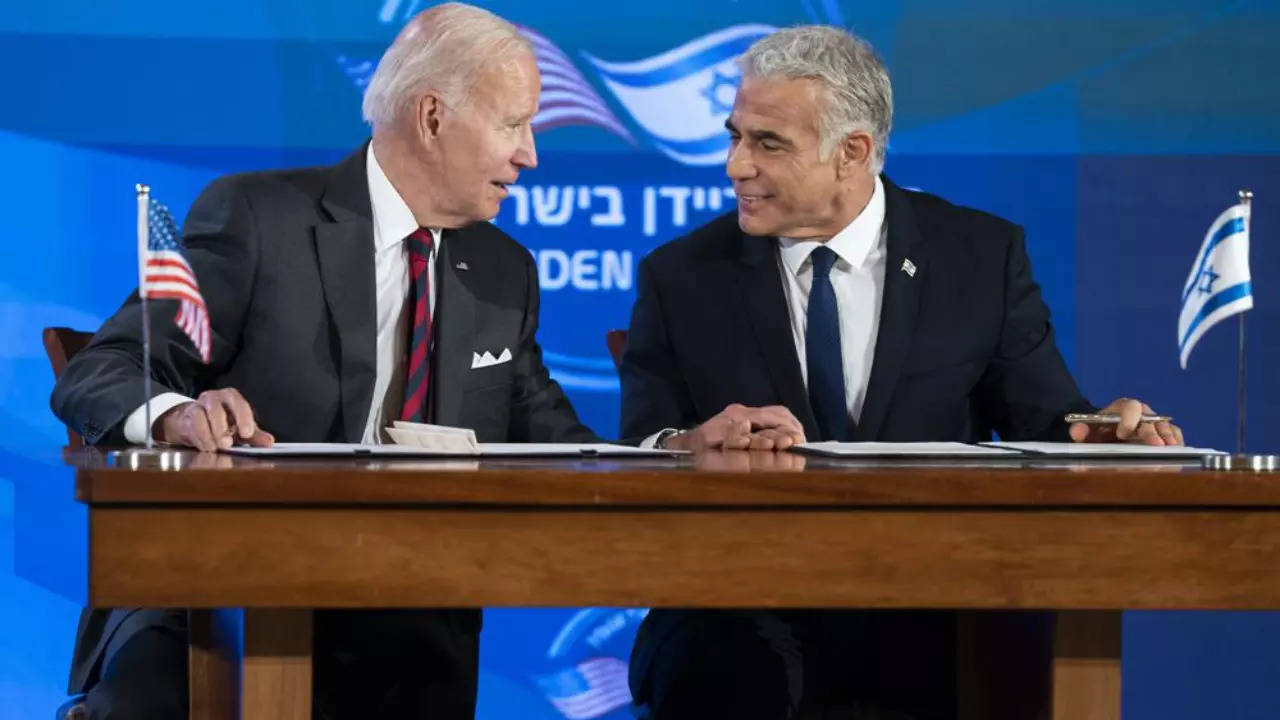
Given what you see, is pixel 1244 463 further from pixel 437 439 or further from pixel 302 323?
pixel 302 323

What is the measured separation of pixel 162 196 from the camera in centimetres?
390

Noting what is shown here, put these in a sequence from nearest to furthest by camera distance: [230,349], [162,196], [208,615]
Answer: [208,615] < [230,349] < [162,196]

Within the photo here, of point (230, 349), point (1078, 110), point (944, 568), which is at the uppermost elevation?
point (1078, 110)

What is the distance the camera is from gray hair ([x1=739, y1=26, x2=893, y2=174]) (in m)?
2.93

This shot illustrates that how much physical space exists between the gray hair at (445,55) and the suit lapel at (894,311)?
696 mm

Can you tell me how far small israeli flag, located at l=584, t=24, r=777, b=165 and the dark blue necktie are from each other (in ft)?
4.26

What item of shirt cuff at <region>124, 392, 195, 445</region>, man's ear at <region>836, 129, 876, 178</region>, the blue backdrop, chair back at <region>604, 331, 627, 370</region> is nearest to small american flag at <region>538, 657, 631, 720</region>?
the blue backdrop

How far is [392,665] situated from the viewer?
242 centimetres

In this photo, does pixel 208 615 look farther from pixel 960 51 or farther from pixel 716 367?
pixel 960 51

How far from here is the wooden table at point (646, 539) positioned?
5.61ft

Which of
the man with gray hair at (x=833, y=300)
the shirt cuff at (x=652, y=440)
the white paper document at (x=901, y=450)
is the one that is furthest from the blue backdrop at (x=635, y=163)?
the white paper document at (x=901, y=450)

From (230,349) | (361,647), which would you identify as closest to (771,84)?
(230,349)

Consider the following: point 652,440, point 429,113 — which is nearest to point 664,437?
point 652,440

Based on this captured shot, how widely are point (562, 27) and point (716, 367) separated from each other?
1474 mm
